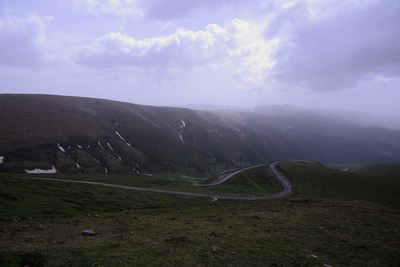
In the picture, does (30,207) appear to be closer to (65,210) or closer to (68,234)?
(65,210)

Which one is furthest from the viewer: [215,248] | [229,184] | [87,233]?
[229,184]

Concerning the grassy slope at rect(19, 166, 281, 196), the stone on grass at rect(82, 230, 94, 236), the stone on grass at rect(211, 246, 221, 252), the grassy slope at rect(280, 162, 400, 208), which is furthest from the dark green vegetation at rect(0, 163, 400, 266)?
the grassy slope at rect(19, 166, 281, 196)

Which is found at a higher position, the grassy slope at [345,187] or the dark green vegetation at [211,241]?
the dark green vegetation at [211,241]

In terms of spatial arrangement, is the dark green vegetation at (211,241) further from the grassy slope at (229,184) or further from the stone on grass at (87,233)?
the grassy slope at (229,184)

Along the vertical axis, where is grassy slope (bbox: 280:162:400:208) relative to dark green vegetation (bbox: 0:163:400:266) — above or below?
below

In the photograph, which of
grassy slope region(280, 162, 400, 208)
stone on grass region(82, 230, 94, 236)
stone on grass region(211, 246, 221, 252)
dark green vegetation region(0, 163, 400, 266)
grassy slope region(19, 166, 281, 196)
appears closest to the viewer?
dark green vegetation region(0, 163, 400, 266)

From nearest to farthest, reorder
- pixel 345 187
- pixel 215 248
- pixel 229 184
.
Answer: pixel 215 248 < pixel 345 187 < pixel 229 184

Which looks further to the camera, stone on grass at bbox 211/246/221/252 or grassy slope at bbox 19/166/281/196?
grassy slope at bbox 19/166/281/196

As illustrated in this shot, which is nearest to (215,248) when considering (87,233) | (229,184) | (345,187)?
(87,233)

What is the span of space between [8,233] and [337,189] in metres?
116

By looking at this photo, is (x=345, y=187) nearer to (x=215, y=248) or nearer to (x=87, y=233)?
(x=215, y=248)

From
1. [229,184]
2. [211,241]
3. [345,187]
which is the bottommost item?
Result: [229,184]

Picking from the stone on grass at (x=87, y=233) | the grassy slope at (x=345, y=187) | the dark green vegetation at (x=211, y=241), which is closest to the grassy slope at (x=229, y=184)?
the grassy slope at (x=345, y=187)

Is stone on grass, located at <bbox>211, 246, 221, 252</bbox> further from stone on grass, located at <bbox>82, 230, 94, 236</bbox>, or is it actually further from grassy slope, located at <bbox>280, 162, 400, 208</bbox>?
grassy slope, located at <bbox>280, 162, 400, 208</bbox>
